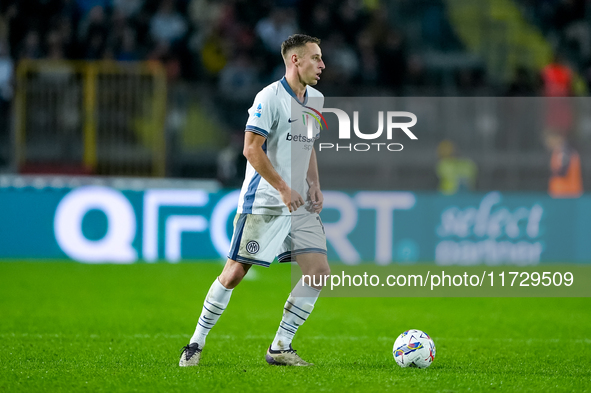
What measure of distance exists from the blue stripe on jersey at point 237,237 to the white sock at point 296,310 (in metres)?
0.52

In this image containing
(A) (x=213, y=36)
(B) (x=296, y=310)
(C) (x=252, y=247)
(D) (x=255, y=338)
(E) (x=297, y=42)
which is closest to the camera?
Answer: (C) (x=252, y=247)

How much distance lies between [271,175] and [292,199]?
0.20 m

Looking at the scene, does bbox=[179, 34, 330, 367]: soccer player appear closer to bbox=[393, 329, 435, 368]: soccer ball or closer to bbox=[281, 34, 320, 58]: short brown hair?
bbox=[281, 34, 320, 58]: short brown hair

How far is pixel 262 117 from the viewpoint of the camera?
5207 mm

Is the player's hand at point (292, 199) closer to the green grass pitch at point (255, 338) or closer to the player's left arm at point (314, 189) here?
the player's left arm at point (314, 189)

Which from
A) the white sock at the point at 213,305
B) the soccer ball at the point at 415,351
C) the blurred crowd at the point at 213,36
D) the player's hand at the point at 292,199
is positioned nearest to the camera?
the player's hand at the point at 292,199

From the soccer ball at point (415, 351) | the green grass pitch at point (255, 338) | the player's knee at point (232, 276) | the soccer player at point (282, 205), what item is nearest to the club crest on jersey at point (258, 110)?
the soccer player at point (282, 205)

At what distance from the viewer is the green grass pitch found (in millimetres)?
5000

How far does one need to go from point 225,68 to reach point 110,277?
5213 mm

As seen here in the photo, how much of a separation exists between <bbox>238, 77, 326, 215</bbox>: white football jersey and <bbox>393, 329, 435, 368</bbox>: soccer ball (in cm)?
109

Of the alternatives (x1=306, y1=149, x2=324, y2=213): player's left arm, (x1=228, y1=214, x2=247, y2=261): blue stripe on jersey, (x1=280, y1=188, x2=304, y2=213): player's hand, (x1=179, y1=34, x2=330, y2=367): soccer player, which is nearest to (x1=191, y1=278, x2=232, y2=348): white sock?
(x1=179, y1=34, x2=330, y2=367): soccer player

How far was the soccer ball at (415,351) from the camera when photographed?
17.8ft

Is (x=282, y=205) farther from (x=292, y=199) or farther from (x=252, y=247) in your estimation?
(x=252, y=247)

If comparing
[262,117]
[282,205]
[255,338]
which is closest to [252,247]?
[282,205]
